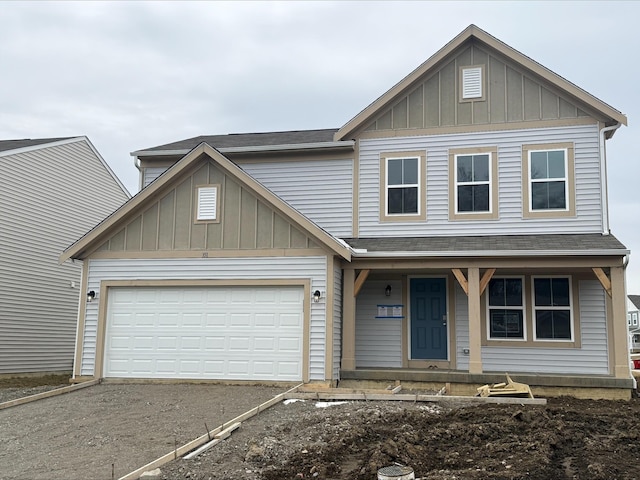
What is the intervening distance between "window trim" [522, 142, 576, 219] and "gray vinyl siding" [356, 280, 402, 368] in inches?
135

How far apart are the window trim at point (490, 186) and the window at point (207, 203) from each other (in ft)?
17.6

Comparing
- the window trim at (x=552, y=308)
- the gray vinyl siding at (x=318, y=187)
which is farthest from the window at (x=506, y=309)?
the gray vinyl siding at (x=318, y=187)

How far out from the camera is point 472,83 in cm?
1438

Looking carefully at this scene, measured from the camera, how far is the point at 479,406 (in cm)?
995

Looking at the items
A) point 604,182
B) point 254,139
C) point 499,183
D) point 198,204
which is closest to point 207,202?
point 198,204

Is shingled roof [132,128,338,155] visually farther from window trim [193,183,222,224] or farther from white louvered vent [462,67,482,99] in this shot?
white louvered vent [462,67,482,99]

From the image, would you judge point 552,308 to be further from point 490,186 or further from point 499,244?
point 490,186

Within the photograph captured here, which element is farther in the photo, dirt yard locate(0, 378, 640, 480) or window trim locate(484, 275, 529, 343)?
window trim locate(484, 275, 529, 343)

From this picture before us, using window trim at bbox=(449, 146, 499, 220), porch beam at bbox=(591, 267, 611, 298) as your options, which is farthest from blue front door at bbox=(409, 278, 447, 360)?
porch beam at bbox=(591, 267, 611, 298)

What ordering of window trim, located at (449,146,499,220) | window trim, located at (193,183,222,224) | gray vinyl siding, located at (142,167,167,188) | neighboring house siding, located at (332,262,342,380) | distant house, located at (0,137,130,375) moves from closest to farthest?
neighboring house siding, located at (332,262,342,380), window trim, located at (193,183,222,224), window trim, located at (449,146,499,220), gray vinyl siding, located at (142,167,167,188), distant house, located at (0,137,130,375)

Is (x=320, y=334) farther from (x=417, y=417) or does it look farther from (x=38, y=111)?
(x=38, y=111)

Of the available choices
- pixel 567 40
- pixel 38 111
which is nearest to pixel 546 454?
pixel 567 40

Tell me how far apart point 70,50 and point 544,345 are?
1610 cm

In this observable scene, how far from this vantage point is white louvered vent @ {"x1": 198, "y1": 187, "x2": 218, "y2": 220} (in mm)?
13430
